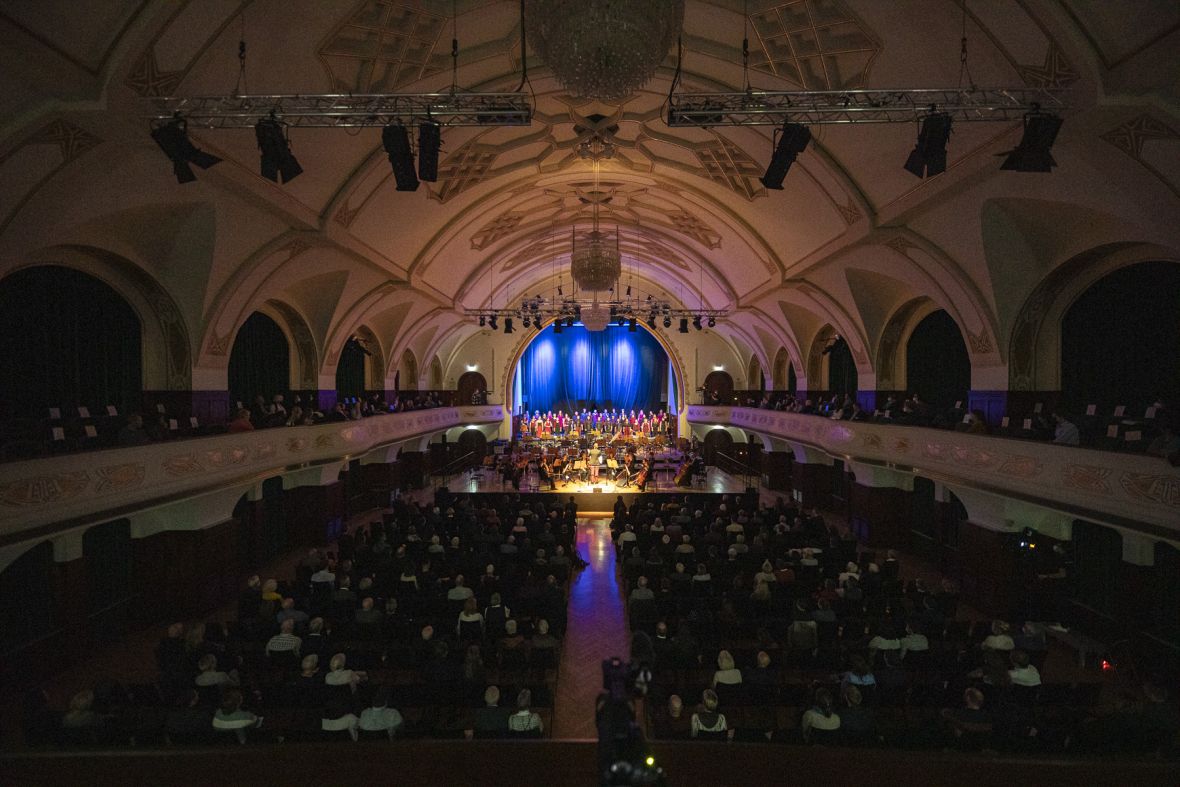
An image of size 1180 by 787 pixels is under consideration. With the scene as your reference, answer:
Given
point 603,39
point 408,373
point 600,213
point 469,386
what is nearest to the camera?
point 603,39

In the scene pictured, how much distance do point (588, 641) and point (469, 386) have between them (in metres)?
21.6

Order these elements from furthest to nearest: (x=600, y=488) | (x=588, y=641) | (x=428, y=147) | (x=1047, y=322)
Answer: (x=600, y=488), (x=1047, y=322), (x=588, y=641), (x=428, y=147)

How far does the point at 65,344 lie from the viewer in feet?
33.0

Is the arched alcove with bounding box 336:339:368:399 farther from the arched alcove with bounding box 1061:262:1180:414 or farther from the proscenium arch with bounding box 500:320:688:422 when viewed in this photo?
the arched alcove with bounding box 1061:262:1180:414

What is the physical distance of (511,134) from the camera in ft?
40.1

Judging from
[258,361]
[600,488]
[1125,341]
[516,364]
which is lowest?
[600,488]

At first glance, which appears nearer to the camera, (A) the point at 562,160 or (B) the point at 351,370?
(A) the point at 562,160

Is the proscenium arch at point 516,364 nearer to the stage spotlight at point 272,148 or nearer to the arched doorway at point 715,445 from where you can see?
the arched doorway at point 715,445

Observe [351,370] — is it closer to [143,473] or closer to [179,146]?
[143,473]

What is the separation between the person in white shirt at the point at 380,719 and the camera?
588cm

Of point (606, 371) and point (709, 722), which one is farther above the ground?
point (606, 371)

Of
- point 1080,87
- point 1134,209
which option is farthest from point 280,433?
point 1134,209

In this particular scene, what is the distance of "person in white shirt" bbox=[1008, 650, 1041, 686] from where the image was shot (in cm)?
672

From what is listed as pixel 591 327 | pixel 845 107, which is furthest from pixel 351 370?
pixel 845 107
